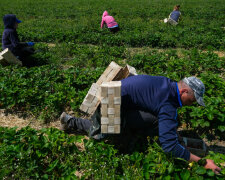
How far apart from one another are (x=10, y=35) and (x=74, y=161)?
3996mm

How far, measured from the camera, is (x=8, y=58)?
16.4 feet

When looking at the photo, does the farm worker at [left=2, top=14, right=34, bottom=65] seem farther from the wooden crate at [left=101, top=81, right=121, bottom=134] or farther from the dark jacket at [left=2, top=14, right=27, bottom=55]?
the wooden crate at [left=101, top=81, right=121, bottom=134]

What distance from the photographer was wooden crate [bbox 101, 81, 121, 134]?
2199 mm

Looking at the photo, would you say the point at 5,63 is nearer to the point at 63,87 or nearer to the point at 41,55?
the point at 41,55

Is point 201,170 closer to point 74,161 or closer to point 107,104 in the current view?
point 107,104

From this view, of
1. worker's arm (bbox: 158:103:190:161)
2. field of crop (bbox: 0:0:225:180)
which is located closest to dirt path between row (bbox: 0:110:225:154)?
field of crop (bbox: 0:0:225:180)

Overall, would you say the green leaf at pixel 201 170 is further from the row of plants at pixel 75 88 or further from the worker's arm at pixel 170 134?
the row of plants at pixel 75 88

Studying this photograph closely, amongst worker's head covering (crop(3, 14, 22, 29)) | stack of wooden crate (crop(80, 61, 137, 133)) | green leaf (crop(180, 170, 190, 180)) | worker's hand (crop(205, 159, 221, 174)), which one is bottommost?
worker's hand (crop(205, 159, 221, 174))

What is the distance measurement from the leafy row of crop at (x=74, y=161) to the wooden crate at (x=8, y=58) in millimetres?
3011

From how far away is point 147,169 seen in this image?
210cm

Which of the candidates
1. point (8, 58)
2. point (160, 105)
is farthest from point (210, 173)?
point (8, 58)

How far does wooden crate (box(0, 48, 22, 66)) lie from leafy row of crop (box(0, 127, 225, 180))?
301 cm

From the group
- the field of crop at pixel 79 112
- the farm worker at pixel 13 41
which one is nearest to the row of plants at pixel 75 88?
the field of crop at pixel 79 112

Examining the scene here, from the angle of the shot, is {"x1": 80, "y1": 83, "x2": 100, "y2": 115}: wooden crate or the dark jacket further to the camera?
the dark jacket
